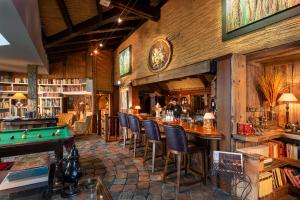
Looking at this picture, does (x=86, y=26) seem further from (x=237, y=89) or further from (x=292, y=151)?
(x=292, y=151)

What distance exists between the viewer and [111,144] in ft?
21.1

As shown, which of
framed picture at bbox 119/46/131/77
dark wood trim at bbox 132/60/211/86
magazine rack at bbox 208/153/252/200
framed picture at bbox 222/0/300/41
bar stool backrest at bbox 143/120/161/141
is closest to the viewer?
framed picture at bbox 222/0/300/41

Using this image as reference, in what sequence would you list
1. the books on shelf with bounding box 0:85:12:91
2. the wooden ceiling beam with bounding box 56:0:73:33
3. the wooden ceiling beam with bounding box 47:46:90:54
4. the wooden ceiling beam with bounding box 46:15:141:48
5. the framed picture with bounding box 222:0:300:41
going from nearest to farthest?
the framed picture with bounding box 222:0:300:41 < the wooden ceiling beam with bounding box 56:0:73:33 < the wooden ceiling beam with bounding box 46:15:141:48 < the wooden ceiling beam with bounding box 47:46:90:54 < the books on shelf with bounding box 0:85:12:91

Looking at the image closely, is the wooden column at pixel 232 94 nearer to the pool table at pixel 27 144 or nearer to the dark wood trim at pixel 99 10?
the pool table at pixel 27 144

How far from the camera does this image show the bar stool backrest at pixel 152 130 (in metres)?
3.87

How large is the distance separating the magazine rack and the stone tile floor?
0.20 metres

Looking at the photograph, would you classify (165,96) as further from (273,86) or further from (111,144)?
(273,86)

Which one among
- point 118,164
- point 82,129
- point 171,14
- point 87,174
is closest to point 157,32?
point 171,14

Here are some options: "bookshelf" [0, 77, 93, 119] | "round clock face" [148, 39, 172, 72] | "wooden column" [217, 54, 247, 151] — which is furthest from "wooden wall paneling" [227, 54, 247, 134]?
"bookshelf" [0, 77, 93, 119]

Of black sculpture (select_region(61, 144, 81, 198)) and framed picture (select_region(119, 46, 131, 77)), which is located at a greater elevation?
framed picture (select_region(119, 46, 131, 77))

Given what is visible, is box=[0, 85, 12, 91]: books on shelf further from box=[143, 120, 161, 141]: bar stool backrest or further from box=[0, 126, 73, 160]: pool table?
box=[143, 120, 161, 141]: bar stool backrest

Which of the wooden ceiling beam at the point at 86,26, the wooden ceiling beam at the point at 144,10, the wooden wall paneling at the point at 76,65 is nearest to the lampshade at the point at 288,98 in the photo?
the wooden ceiling beam at the point at 144,10

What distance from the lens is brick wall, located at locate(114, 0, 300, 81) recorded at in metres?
2.63

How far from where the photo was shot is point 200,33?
400 centimetres
